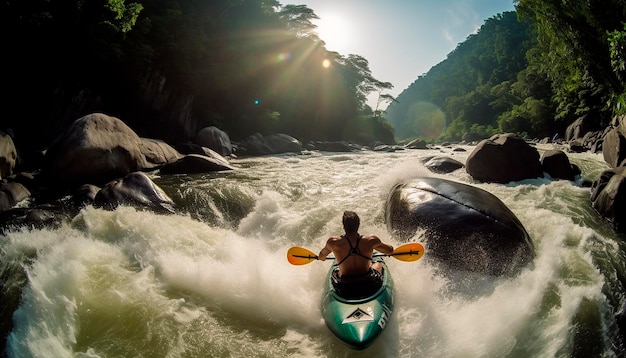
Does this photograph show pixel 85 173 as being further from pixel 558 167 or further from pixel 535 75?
pixel 535 75

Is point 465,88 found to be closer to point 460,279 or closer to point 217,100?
point 217,100

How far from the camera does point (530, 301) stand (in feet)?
11.6

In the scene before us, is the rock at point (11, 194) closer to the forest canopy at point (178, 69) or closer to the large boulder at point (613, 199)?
the forest canopy at point (178, 69)

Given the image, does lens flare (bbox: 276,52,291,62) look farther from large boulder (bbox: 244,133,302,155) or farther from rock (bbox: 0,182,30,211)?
rock (bbox: 0,182,30,211)

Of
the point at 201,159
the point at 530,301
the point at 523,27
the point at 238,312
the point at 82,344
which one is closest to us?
the point at 82,344

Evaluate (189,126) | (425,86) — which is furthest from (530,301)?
(425,86)

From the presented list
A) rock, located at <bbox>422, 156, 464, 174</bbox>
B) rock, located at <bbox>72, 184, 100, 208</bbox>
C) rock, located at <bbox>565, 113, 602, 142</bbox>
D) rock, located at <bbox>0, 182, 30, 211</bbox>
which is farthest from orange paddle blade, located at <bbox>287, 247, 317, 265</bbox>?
rock, located at <bbox>565, 113, 602, 142</bbox>

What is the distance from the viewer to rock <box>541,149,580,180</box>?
845 centimetres

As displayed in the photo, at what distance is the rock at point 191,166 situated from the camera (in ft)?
32.7

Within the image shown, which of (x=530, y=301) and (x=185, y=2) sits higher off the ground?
(x=185, y=2)

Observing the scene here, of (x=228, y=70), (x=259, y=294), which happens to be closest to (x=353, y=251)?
(x=259, y=294)

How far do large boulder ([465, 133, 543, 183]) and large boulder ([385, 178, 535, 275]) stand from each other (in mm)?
3153

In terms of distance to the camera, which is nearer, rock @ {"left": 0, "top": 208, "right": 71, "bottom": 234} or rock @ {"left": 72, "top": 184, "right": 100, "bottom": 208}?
rock @ {"left": 0, "top": 208, "right": 71, "bottom": 234}

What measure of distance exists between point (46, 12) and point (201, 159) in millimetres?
6505
